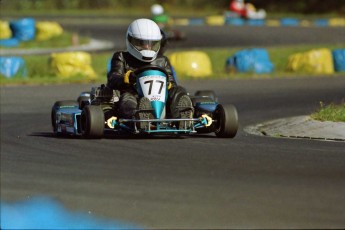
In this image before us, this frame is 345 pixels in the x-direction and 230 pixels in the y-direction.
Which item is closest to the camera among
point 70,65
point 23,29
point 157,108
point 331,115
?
point 157,108

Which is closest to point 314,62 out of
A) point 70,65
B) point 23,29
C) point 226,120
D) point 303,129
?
point 70,65

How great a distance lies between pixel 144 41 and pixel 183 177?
382 centimetres

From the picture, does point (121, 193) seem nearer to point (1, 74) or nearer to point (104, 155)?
point (104, 155)

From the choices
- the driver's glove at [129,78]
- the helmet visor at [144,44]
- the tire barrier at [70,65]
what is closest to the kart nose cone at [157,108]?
the driver's glove at [129,78]

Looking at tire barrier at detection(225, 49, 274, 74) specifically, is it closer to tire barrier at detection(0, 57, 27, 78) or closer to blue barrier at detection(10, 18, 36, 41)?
tire barrier at detection(0, 57, 27, 78)

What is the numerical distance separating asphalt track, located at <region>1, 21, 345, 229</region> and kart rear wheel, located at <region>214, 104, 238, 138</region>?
0.50ft

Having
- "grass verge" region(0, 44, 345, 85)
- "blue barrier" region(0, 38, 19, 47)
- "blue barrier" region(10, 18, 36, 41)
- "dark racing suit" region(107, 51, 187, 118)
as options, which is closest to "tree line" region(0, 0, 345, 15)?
"blue barrier" region(10, 18, 36, 41)

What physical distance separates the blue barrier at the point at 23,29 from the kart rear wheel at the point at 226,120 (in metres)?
24.5

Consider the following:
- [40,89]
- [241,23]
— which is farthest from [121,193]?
[241,23]

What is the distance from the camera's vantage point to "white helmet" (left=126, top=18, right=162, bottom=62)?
13.1 m

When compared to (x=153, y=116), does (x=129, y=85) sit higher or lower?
higher

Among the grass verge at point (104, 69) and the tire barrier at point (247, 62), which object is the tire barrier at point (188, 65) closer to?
the grass verge at point (104, 69)

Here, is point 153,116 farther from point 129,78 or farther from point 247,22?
point 247,22

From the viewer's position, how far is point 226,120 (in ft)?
42.0
